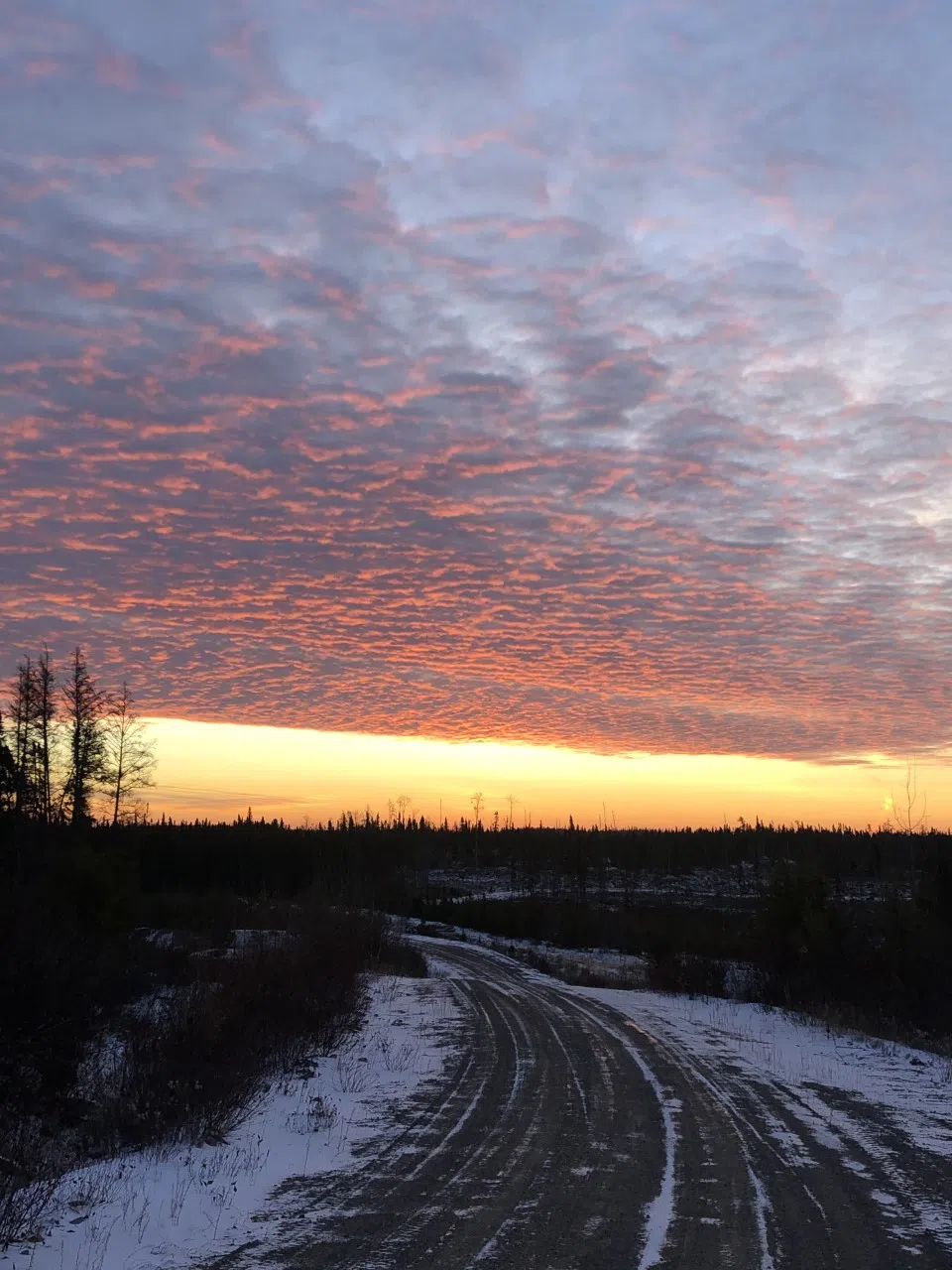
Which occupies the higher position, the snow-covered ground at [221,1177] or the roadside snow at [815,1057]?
the snow-covered ground at [221,1177]

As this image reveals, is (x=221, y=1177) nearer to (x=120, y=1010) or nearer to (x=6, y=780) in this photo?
(x=120, y=1010)

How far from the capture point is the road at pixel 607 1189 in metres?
7.14

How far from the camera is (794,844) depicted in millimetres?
153375

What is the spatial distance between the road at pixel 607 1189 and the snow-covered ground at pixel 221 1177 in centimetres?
44

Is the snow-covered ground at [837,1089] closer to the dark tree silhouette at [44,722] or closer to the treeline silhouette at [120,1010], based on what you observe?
the treeline silhouette at [120,1010]

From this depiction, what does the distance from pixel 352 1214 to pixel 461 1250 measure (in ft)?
4.39

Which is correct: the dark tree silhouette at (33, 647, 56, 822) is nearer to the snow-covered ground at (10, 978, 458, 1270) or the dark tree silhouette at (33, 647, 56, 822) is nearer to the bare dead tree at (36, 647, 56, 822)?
the bare dead tree at (36, 647, 56, 822)

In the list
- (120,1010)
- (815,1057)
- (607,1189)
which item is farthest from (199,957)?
(607,1189)

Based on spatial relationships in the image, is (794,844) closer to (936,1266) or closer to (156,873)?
(156,873)

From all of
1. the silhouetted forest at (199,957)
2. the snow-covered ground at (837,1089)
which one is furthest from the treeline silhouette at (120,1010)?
the snow-covered ground at (837,1089)

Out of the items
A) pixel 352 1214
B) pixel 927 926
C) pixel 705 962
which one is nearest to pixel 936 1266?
pixel 352 1214

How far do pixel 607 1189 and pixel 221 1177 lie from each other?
369 cm

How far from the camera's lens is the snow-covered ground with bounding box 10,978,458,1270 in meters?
7.23

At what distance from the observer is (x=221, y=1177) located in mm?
9164
